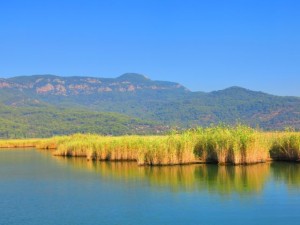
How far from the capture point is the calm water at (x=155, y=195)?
54.1 ft

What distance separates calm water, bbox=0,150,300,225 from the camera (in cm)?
1650

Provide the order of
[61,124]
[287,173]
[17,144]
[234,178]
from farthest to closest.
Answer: [61,124]
[17,144]
[287,173]
[234,178]

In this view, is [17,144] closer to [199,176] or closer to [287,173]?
[199,176]

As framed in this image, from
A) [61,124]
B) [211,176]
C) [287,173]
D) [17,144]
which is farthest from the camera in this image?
[61,124]

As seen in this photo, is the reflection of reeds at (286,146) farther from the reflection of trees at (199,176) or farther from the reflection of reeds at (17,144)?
the reflection of reeds at (17,144)

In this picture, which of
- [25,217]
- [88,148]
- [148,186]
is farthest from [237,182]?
[88,148]

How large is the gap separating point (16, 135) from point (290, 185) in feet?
414

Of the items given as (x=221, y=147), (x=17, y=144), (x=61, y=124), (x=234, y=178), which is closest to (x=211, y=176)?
(x=234, y=178)

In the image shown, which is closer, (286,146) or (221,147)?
(221,147)

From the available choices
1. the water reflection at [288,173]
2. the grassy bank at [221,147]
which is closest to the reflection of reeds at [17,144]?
the grassy bank at [221,147]

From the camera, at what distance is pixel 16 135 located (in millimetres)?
139500

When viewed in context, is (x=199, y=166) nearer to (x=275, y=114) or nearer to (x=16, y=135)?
(x=16, y=135)

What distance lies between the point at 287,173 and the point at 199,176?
459cm

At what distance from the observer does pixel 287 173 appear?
25.2 m
